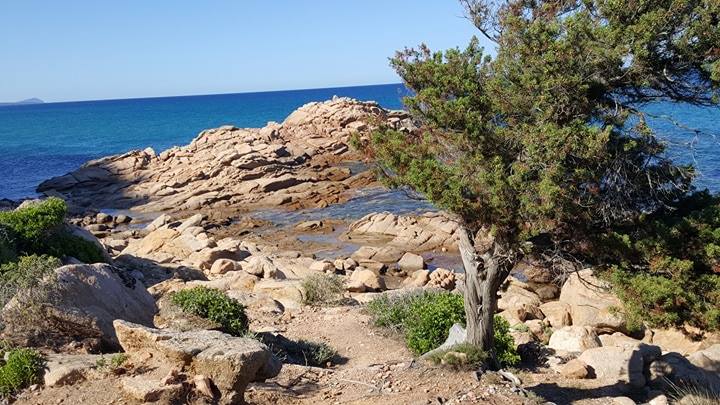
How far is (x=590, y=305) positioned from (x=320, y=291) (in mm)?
8186

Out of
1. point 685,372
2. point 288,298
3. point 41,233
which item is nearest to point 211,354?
point 685,372

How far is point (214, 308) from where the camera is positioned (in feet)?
46.3

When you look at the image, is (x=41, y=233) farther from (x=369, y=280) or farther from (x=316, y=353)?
(x=369, y=280)

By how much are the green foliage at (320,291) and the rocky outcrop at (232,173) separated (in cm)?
2239

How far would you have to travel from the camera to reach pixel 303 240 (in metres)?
35.6

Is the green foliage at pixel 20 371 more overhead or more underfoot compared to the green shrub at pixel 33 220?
more underfoot

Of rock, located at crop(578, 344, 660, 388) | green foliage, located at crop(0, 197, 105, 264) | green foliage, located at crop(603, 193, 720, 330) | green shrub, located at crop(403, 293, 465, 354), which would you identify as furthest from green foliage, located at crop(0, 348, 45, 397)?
rock, located at crop(578, 344, 660, 388)

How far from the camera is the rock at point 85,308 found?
471 inches

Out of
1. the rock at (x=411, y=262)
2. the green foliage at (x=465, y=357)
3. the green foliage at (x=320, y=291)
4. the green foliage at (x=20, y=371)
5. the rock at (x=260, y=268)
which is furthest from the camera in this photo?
the rock at (x=411, y=262)

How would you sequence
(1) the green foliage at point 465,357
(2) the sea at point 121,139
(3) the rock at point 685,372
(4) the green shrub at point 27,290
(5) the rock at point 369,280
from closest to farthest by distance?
(1) the green foliage at point 465,357 < (4) the green shrub at point 27,290 < (3) the rock at point 685,372 < (2) the sea at point 121,139 < (5) the rock at point 369,280

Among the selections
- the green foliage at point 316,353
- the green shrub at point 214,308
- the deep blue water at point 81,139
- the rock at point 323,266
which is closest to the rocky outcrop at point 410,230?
the rock at point 323,266

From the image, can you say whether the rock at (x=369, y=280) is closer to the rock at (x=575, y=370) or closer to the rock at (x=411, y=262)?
the rock at (x=411, y=262)

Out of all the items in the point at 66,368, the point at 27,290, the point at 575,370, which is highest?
the point at 27,290

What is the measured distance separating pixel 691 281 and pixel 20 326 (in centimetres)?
1089
